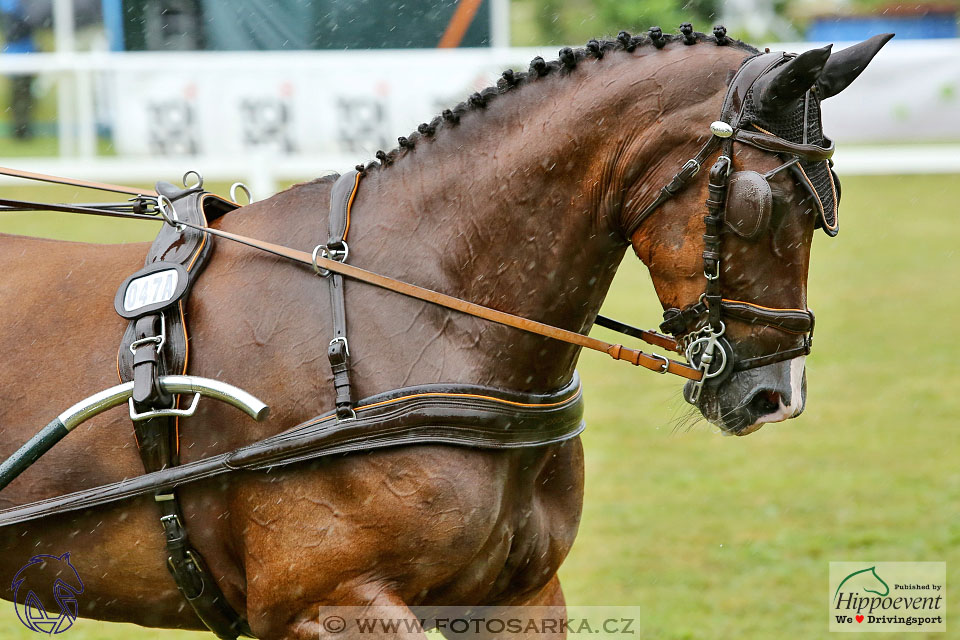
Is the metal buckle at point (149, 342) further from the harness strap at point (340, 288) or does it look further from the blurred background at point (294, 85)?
the blurred background at point (294, 85)

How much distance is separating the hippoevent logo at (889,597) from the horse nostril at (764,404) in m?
2.17

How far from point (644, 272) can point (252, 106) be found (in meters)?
4.98

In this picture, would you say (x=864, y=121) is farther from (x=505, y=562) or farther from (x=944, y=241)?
(x=505, y=562)

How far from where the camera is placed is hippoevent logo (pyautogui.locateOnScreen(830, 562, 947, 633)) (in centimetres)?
446

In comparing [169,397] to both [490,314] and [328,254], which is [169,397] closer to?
[328,254]

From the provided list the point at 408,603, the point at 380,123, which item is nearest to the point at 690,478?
the point at 408,603

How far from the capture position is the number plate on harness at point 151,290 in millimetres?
2711

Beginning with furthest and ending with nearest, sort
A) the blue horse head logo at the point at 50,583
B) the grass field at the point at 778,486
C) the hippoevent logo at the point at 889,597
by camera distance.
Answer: the grass field at the point at 778,486, the hippoevent logo at the point at 889,597, the blue horse head logo at the point at 50,583

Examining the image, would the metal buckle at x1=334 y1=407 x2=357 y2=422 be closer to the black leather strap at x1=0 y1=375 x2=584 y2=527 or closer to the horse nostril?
the black leather strap at x1=0 y1=375 x2=584 y2=527

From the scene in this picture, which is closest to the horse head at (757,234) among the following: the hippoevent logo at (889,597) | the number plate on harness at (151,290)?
the number plate on harness at (151,290)

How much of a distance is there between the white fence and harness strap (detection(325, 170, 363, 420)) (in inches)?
298

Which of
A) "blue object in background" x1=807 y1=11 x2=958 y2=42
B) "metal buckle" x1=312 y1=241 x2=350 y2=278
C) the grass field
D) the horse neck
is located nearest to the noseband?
the horse neck

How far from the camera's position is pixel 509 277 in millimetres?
2715

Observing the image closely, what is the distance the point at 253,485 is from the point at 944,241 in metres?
12.2
